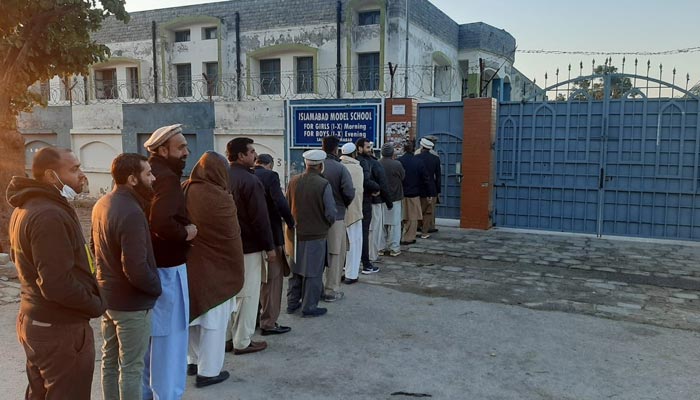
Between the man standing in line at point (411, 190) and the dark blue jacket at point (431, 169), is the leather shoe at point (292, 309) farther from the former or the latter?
the dark blue jacket at point (431, 169)

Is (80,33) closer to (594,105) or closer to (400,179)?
(400,179)

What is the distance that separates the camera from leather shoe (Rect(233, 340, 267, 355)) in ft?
15.9

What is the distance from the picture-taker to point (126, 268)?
10.2 feet

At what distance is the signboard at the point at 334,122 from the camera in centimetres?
1175

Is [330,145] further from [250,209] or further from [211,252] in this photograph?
[211,252]

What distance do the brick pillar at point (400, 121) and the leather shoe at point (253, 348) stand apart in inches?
282

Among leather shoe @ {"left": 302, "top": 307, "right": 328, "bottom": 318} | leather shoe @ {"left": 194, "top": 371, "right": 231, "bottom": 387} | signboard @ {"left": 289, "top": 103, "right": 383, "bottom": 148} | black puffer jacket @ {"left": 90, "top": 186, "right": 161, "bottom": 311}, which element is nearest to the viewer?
black puffer jacket @ {"left": 90, "top": 186, "right": 161, "bottom": 311}

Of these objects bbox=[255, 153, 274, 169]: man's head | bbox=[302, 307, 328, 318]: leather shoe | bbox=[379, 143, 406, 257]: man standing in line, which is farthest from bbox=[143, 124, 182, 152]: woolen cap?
bbox=[379, 143, 406, 257]: man standing in line

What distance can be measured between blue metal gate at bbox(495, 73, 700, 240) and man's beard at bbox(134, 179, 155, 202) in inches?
332

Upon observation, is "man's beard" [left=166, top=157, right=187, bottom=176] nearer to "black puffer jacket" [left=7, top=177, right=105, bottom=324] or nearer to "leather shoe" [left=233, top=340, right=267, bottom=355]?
"black puffer jacket" [left=7, top=177, right=105, bottom=324]

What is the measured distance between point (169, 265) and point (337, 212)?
2.89 metres

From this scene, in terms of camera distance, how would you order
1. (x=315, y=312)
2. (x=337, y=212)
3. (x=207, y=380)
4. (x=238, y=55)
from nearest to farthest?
(x=207, y=380) < (x=315, y=312) < (x=337, y=212) < (x=238, y=55)

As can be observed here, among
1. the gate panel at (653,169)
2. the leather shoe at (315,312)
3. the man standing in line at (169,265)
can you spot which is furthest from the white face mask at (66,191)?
the gate panel at (653,169)

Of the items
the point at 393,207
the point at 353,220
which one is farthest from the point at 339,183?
the point at 393,207
